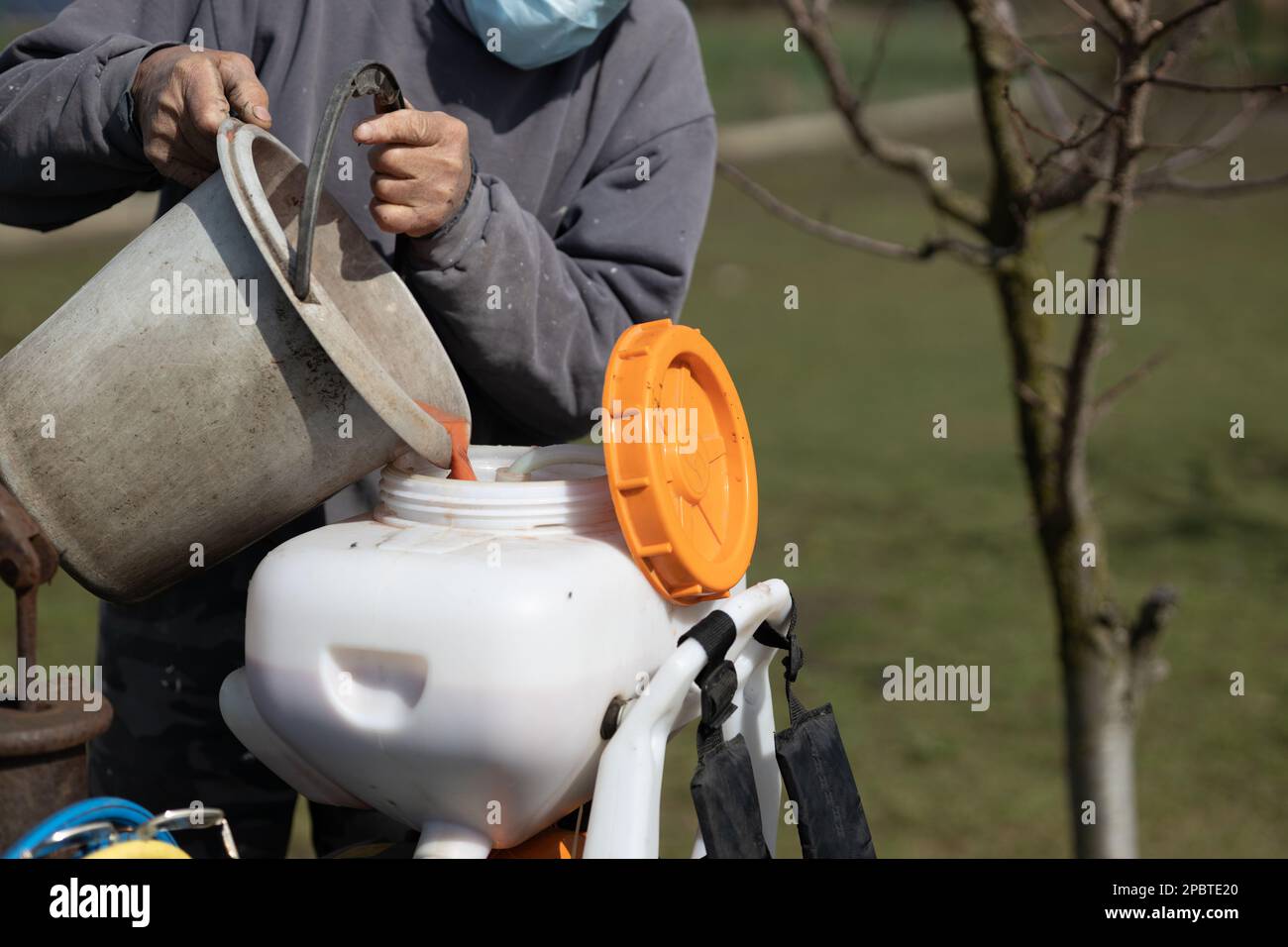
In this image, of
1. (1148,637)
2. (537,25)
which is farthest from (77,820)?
(1148,637)

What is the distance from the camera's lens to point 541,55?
1.70 metres

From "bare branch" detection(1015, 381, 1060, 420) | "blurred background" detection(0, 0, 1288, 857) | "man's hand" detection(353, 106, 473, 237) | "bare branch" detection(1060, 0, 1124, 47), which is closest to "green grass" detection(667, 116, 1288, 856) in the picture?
"blurred background" detection(0, 0, 1288, 857)

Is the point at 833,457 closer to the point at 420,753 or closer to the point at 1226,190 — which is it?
the point at 1226,190

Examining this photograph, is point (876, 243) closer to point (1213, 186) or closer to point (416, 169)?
point (1213, 186)

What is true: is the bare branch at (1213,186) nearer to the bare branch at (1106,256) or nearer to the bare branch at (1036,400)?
the bare branch at (1106,256)

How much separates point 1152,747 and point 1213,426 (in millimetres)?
3191

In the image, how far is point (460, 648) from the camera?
124cm

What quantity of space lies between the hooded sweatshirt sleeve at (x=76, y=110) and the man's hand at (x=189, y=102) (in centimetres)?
4

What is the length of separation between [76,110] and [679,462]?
29.6 inches

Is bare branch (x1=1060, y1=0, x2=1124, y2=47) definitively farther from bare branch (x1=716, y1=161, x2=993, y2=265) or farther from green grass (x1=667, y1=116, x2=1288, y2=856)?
green grass (x1=667, y1=116, x2=1288, y2=856)

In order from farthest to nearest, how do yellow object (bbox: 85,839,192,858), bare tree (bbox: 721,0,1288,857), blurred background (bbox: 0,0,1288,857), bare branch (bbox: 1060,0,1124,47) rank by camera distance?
blurred background (bbox: 0,0,1288,857)
bare tree (bbox: 721,0,1288,857)
bare branch (bbox: 1060,0,1124,47)
yellow object (bbox: 85,839,192,858)

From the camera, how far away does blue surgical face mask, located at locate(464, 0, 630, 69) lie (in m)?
1.64

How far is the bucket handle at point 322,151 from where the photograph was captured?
127 cm

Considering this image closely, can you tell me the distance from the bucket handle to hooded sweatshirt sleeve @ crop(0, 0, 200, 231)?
0.32 m
